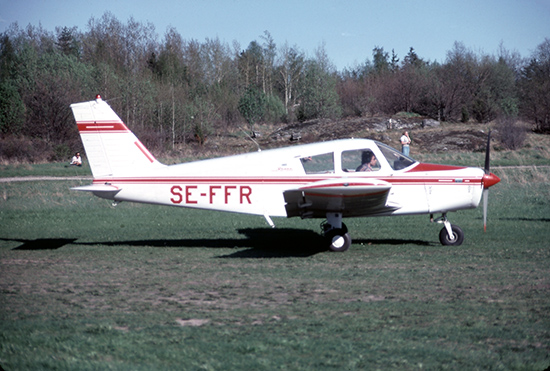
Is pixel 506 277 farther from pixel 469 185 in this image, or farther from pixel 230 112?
pixel 230 112

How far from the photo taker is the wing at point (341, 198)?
365 inches

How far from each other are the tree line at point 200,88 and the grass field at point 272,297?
1170 inches

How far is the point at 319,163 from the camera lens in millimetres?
10320

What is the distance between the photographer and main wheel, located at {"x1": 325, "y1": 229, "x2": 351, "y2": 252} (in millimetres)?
10414

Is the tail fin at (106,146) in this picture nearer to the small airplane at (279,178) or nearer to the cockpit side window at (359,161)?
the small airplane at (279,178)

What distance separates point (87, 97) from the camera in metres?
44.8

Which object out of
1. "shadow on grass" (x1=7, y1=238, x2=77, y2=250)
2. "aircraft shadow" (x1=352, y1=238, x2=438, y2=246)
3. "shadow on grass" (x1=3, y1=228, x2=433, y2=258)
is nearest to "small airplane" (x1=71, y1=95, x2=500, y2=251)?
"aircraft shadow" (x1=352, y1=238, x2=438, y2=246)

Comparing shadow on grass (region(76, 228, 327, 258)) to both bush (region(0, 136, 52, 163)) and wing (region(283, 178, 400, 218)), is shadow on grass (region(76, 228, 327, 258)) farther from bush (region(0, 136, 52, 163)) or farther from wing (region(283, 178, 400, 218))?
bush (region(0, 136, 52, 163))

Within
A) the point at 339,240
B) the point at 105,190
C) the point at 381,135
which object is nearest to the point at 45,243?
the point at 105,190

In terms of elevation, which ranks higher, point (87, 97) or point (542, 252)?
point (87, 97)

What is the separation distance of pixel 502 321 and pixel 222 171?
241 inches

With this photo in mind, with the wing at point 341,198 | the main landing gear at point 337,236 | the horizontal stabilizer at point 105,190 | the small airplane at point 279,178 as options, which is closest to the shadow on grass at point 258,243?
the main landing gear at point 337,236

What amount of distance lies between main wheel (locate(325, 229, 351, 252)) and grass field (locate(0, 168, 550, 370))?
0.57 ft

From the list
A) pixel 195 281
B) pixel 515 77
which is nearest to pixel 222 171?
pixel 195 281
